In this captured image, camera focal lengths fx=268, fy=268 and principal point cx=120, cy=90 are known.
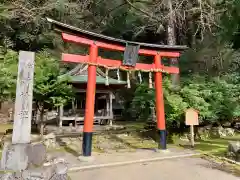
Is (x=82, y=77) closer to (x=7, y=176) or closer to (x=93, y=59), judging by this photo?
(x=93, y=59)

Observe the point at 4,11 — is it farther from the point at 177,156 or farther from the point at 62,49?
the point at 177,156

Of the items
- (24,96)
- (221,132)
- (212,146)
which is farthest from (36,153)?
(221,132)

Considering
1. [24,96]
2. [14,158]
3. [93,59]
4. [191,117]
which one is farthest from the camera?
[191,117]

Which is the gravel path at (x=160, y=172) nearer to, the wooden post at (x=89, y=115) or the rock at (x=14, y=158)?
the wooden post at (x=89, y=115)

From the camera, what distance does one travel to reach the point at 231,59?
19312mm

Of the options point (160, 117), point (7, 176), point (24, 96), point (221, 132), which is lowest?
point (7, 176)

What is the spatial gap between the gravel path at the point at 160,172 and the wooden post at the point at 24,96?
1679mm

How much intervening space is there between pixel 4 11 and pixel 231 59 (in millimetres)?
15750

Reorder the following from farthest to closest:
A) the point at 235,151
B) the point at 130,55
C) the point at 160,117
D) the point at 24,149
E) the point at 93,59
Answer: the point at 160,117 → the point at 130,55 → the point at 93,59 → the point at 235,151 → the point at 24,149

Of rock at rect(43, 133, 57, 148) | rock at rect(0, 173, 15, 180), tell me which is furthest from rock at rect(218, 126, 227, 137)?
rock at rect(0, 173, 15, 180)

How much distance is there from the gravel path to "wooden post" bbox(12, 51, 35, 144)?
1679 mm

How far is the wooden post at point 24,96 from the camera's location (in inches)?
254

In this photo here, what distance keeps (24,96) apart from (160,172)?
4.05 m

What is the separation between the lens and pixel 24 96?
263 inches
